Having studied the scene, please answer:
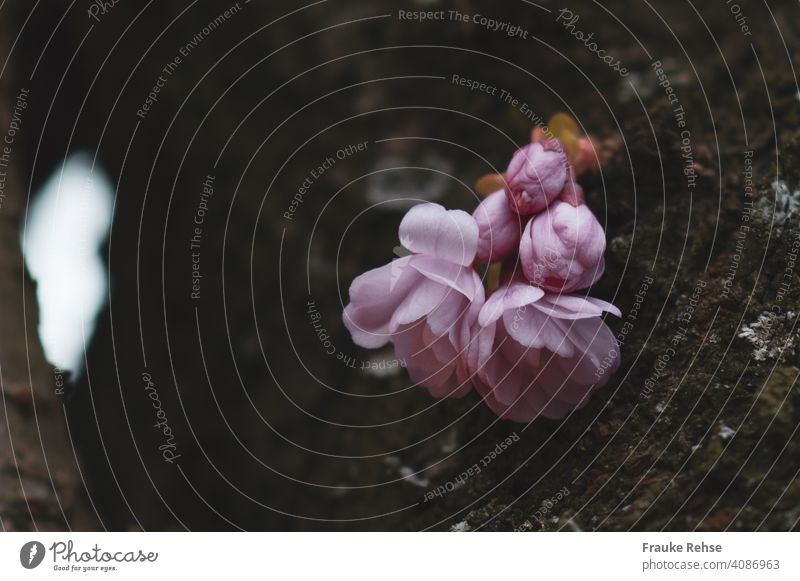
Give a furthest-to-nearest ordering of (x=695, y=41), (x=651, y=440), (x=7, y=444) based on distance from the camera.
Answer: (x=695, y=41), (x=7, y=444), (x=651, y=440)

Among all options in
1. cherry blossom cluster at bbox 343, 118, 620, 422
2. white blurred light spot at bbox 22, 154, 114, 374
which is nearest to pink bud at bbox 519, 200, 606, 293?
cherry blossom cluster at bbox 343, 118, 620, 422

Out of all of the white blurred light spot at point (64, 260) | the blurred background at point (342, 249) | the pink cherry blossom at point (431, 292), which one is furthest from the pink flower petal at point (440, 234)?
the white blurred light spot at point (64, 260)

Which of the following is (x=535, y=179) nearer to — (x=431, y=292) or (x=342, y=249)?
(x=431, y=292)

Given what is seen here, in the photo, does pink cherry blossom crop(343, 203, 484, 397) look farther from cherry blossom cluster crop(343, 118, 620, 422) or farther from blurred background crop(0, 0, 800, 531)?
blurred background crop(0, 0, 800, 531)

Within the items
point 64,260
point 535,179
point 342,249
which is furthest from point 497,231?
point 64,260

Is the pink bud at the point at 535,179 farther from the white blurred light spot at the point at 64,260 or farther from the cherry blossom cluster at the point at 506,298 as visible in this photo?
the white blurred light spot at the point at 64,260

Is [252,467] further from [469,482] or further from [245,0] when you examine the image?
[245,0]
